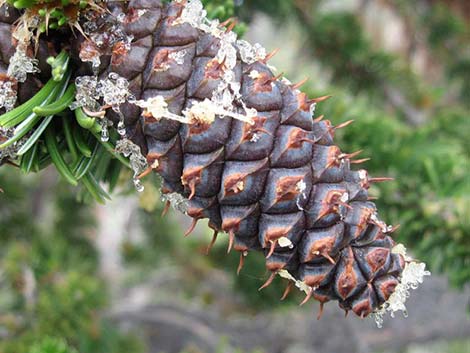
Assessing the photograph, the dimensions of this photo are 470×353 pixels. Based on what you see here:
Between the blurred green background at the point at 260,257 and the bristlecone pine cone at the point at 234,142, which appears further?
the blurred green background at the point at 260,257

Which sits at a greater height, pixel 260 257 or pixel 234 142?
pixel 234 142

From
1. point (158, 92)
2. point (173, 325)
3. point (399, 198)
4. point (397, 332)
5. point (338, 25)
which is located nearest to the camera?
point (158, 92)

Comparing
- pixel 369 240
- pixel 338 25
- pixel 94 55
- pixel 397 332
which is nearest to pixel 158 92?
pixel 94 55

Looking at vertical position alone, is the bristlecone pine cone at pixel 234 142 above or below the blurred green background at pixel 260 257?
above

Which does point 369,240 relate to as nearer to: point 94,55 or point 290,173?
point 290,173
